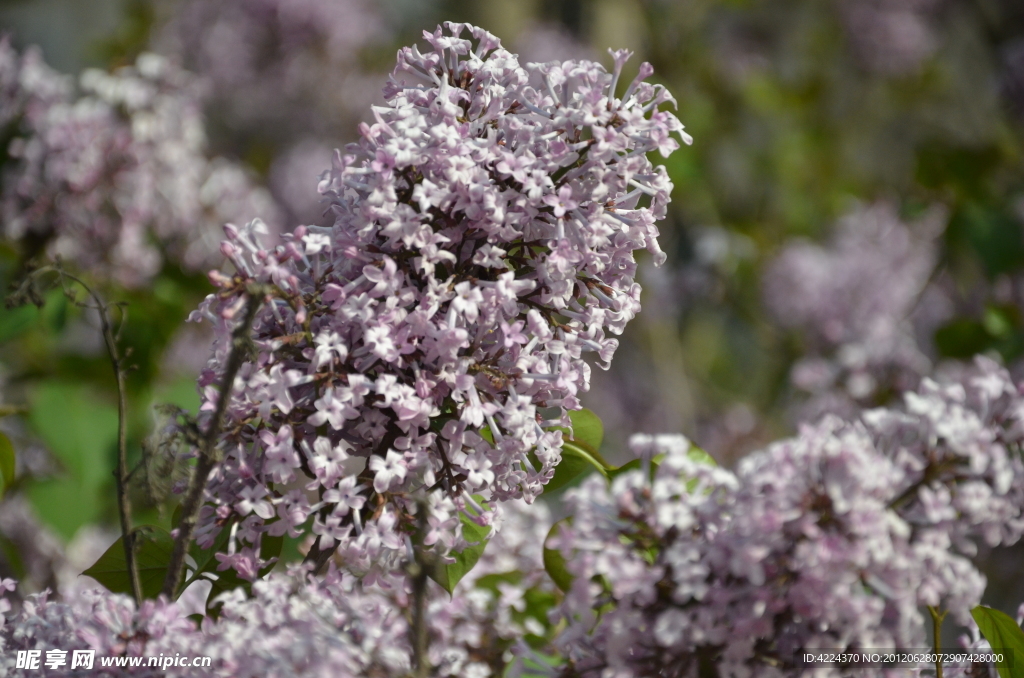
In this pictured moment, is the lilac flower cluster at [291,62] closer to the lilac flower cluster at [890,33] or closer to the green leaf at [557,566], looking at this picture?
the lilac flower cluster at [890,33]

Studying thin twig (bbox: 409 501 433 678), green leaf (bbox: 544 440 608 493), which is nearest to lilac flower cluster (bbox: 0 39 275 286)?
green leaf (bbox: 544 440 608 493)

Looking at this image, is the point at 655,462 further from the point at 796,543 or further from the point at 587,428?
the point at 796,543

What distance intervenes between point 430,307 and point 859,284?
62.9 inches

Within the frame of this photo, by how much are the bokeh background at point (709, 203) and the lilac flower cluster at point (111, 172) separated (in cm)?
1

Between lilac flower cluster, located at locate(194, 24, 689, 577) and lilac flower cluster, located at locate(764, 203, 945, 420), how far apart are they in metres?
1.18

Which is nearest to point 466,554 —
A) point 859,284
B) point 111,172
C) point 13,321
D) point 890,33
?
point 13,321

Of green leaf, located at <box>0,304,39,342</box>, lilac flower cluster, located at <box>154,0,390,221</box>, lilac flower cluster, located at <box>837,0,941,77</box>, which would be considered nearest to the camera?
green leaf, located at <box>0,304,39,342</box>

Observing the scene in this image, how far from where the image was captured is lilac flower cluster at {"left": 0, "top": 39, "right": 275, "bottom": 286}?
1083 millimetres

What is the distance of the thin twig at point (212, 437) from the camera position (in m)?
0.39

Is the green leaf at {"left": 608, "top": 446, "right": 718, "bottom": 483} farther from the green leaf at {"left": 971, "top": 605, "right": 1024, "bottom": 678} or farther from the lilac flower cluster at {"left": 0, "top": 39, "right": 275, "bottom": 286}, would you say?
the lilac flower cluster at {"left": 0, "top": 39, "right": 275, "bottom": 286}

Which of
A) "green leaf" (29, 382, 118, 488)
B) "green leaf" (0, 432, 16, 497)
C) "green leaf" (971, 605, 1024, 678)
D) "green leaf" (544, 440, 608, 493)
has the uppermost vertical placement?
"green leaf" (29, 382, 118, 488)

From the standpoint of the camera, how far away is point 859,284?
Answer: 183 centimetres


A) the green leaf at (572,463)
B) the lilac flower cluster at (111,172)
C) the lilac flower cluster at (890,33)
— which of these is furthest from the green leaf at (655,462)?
the lilac flower cluster at (890,33)

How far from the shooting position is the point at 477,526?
0.52 meters
